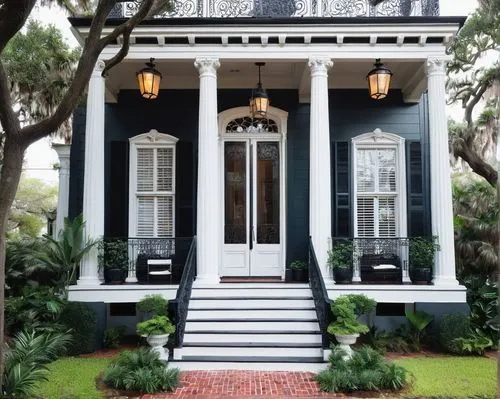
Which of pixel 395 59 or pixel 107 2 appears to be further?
pixel 395 59

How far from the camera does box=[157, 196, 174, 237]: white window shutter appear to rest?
9625mm

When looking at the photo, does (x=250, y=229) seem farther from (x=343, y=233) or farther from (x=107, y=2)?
(x=107, y=2)

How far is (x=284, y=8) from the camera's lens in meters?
8.16

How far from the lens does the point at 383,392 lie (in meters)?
5.71

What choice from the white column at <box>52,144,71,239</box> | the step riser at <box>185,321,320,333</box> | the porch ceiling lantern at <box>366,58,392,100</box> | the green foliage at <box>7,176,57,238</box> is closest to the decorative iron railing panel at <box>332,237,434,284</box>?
the step riser at <box>185,321,320,333</box>

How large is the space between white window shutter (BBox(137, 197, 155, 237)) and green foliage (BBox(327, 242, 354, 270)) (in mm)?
3923

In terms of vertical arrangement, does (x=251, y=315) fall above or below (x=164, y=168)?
below

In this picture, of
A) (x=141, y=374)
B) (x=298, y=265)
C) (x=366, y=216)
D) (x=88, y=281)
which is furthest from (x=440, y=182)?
(x=88, y=281)

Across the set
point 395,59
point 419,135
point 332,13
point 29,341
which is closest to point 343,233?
point 419,135

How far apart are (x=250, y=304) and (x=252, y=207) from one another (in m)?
2.53

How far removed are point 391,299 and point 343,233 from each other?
1.95 m

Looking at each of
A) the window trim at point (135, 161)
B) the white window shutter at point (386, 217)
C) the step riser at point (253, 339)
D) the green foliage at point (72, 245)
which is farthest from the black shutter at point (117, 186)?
the white window shutter at point (386, 217)

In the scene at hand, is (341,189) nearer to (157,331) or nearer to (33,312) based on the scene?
(157,331)

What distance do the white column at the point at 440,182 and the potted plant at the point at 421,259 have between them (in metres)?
0.14
